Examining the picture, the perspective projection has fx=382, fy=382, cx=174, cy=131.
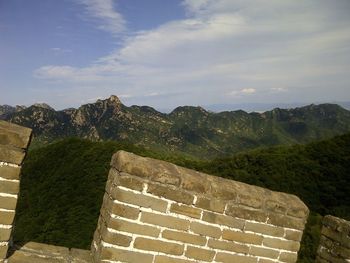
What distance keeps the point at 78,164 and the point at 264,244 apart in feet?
52.6

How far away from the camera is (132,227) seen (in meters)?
3.10

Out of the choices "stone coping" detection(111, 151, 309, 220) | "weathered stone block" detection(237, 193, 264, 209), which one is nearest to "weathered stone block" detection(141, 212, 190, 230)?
"stone coping" detection(111, 151, 309, 220)

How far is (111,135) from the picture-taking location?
130500 millimetres

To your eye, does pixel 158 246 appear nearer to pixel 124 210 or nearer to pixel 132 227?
pixel 132 227

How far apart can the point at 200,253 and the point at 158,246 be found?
0.40 metres

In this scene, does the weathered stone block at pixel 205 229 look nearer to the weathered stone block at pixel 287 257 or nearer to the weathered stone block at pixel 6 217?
the weathered stone block at pixel 287 257

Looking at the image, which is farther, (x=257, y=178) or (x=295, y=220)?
(x=257, y=178)

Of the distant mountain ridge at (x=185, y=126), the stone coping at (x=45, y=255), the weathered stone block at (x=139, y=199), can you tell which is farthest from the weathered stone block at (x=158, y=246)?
the distant mountain ridge at (x=185, y=126)

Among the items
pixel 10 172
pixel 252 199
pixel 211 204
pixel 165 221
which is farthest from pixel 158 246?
pixel 10 172

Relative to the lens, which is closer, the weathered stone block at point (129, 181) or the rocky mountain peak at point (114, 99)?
the weathered stone block at point (129, 181)

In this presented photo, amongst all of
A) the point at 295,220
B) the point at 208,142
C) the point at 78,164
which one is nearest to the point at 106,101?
the point at 208,142

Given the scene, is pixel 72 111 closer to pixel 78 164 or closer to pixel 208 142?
pixel 208 142

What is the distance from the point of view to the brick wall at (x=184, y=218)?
3092 mm

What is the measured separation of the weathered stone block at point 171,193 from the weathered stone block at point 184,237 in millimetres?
269
